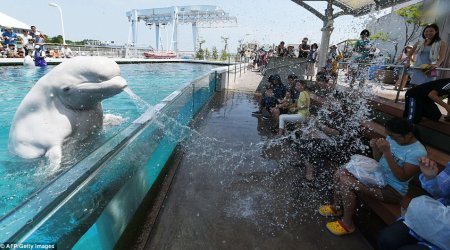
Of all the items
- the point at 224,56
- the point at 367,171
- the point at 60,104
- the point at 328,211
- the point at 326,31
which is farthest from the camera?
the point at 224,56

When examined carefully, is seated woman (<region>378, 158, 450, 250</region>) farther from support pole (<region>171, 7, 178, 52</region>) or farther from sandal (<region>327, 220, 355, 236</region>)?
support pole (<region>171, 7, 178, 52</region>)

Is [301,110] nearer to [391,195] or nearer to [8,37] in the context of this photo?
[391,195]

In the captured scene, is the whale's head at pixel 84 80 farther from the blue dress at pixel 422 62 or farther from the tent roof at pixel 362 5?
the tent roof at pixel 362 5

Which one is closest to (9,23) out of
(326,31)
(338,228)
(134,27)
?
(134,27)

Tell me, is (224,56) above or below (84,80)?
above

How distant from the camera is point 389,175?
3111 millimetres

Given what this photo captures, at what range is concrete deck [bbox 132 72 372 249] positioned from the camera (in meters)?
3.10

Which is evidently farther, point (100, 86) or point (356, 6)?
point (356, 6)

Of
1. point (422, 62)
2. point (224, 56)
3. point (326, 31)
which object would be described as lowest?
point (422, 62)

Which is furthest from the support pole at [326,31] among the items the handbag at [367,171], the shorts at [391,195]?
the shorts at [391,195]

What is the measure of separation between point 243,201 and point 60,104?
2.99 m

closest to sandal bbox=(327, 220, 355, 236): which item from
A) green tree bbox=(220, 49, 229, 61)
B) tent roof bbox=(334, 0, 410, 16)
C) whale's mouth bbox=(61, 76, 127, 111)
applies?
whale's mouth bbox=(61, 76, 127, 111)

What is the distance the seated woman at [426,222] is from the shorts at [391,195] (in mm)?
497

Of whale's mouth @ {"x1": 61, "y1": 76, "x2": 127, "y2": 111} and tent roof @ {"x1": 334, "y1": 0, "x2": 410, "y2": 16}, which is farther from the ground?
tent roof @ {"x1": 334, "y1": 0, "x2": 410, "y2": 16}
